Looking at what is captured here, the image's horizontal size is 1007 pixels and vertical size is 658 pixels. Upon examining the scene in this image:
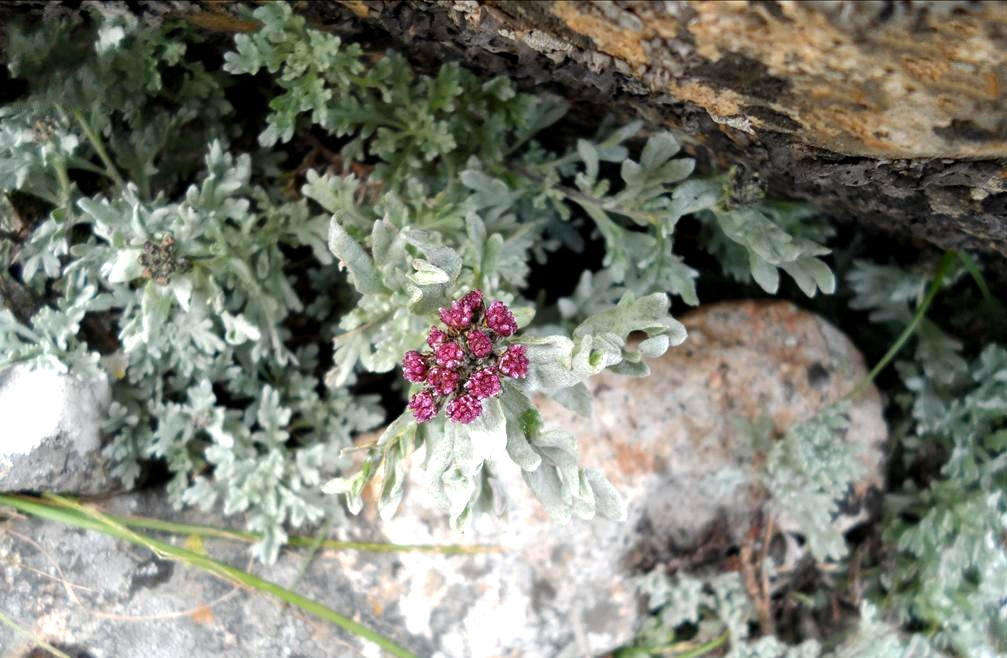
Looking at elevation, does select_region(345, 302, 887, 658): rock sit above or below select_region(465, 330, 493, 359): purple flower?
below

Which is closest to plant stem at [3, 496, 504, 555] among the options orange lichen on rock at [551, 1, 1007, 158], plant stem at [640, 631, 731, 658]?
plant stem at [640, 631, 731, 658]

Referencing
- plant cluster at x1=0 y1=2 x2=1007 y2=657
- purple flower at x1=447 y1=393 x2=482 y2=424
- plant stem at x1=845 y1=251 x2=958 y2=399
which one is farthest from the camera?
plant stem at x1=845 y1=251 x2=958 y2=399

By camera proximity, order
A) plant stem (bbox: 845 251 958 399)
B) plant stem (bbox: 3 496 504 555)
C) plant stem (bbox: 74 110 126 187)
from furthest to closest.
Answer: plant stem (bbox: 845 251 958 399)
plant stem (bbox: 3 496 504 555)
plant stem (bbox: 74 110 126 187)

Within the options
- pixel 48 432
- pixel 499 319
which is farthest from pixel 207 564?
pixel 499 319

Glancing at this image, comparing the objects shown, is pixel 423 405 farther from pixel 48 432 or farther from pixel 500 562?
pixel 48 432

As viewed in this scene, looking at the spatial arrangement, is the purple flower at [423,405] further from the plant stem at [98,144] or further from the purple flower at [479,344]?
the plant stem at [98,144]

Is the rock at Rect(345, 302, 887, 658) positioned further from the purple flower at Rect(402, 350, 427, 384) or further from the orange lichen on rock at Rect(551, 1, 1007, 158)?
the orange lichen on rock at Rect(551, 1, 1007, 158)
